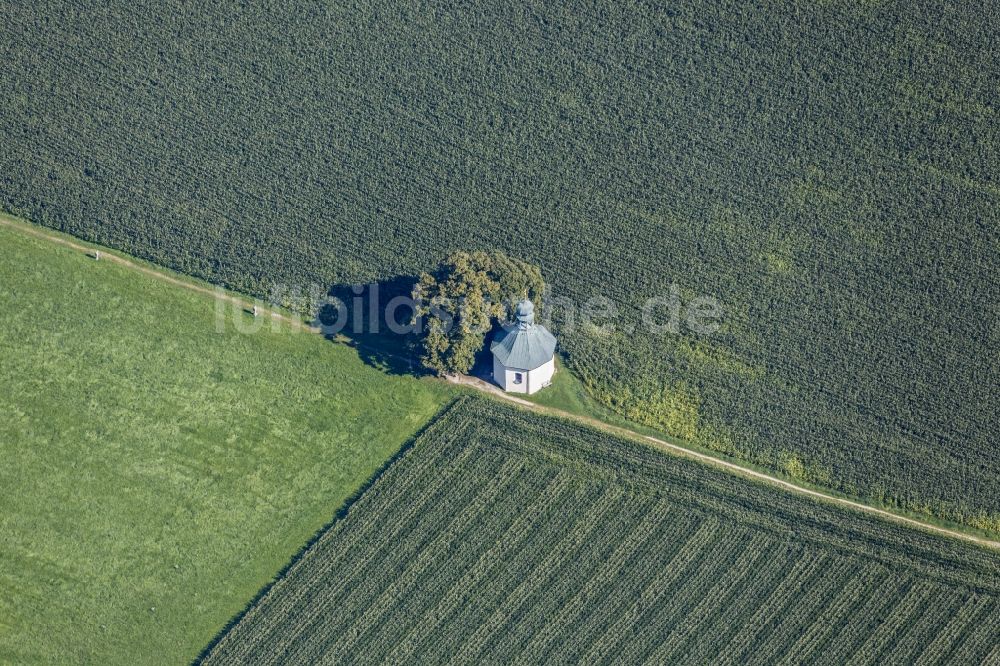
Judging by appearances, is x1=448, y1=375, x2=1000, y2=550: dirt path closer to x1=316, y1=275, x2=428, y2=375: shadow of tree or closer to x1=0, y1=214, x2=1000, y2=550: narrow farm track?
x1=0, y1=214, x2=1000, y2=550: narrow farm track

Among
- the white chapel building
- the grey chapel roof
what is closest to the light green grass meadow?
the white chapel building

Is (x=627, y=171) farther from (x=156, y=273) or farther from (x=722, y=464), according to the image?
(x=156, y=273)

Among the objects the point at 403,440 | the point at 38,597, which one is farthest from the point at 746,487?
the point at 38,597

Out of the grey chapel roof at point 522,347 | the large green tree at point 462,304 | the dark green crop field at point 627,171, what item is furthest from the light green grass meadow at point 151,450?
the dark green crop field at point 627,171

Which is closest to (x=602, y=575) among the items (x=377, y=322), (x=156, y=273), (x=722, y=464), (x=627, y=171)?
(x=722, y=464)

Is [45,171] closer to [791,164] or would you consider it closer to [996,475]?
[791,164]

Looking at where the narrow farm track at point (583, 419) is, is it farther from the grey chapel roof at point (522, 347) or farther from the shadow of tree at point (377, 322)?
the grey chapel roof at point (522, 347)
